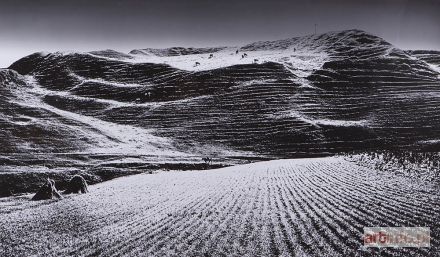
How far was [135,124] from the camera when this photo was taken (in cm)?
6925

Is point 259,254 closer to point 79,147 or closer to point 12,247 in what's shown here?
point 12,247

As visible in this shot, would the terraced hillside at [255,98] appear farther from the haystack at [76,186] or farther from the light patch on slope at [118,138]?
the haystack at [76,186]

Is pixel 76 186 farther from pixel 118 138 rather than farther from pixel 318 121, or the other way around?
pixel 318 121

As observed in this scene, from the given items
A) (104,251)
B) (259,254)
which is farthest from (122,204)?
(259,254)

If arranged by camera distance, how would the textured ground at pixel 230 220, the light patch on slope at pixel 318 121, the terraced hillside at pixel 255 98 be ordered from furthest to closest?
the light patch on slope at pixel 318 121 → the terraced hillside at pixel 255 98 → the textured ground at pixel 230 220

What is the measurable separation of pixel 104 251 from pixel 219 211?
5874mm
